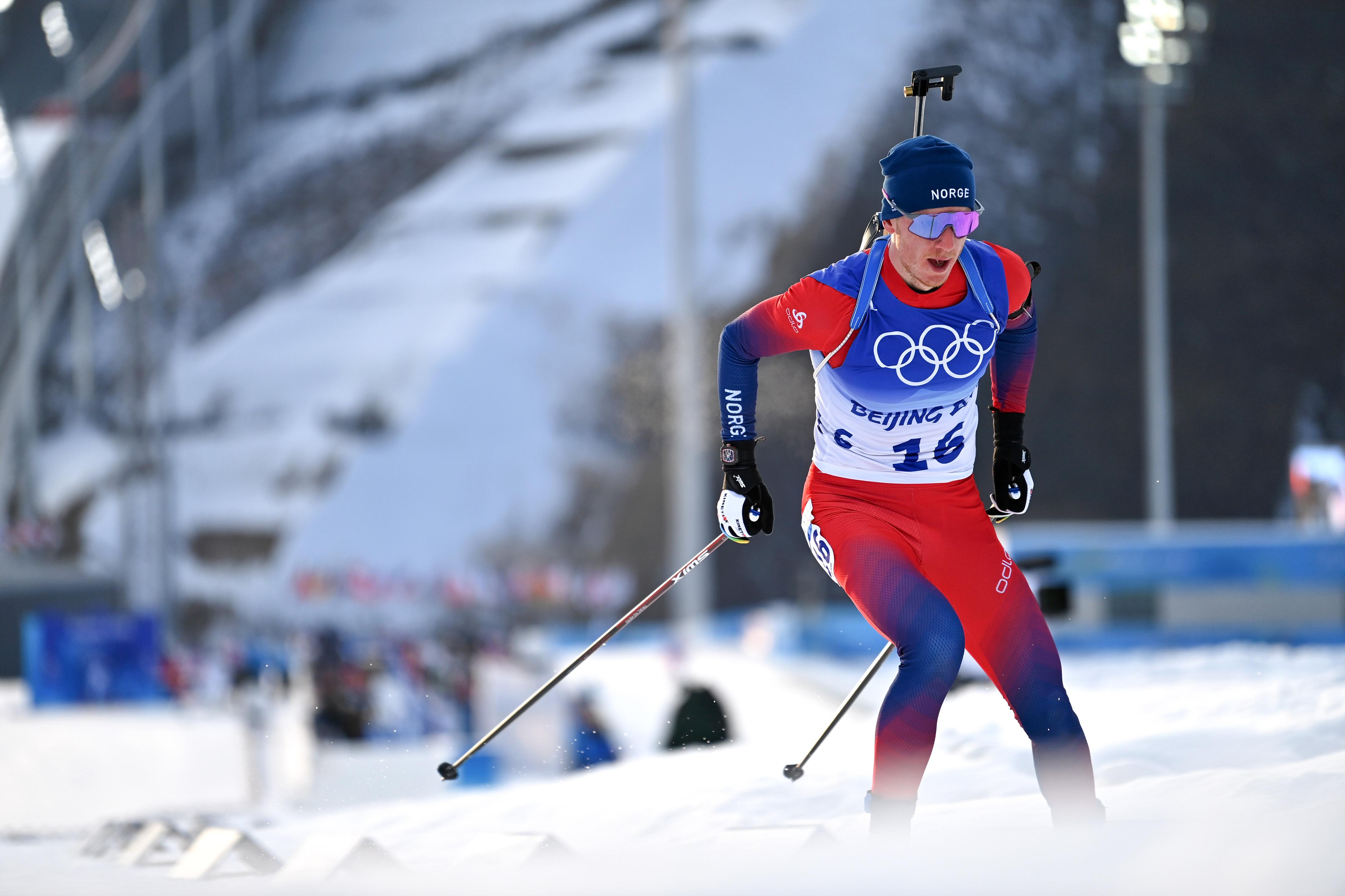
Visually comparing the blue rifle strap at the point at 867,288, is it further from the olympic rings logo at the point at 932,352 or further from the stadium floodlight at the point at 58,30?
the stadium floodlight at the point at 58,30

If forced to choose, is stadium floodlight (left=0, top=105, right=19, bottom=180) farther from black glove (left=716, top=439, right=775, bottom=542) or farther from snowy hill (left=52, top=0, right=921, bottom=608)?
black glove (left=716, top=439, right=775, bottom=542)

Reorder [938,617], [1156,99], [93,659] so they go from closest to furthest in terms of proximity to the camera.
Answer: [938,617] < [1156,99] < [93,659]

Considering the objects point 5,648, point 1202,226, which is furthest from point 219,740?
point 1202,226

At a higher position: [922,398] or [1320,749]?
[922,398]

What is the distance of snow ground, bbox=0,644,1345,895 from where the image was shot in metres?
3.10

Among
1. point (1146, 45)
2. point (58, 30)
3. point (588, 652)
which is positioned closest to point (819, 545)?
point (588, 652)

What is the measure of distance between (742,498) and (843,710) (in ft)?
2.54

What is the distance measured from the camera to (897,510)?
3.67m

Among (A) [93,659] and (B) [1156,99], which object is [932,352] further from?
(A) [93,659]

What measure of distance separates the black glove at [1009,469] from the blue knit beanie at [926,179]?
0.75m

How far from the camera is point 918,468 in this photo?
370 cm

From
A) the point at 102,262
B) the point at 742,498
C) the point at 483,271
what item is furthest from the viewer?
the point at 102,262

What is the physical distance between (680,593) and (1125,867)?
16432 mm

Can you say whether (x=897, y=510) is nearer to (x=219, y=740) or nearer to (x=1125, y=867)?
(x=1125, y=867)
